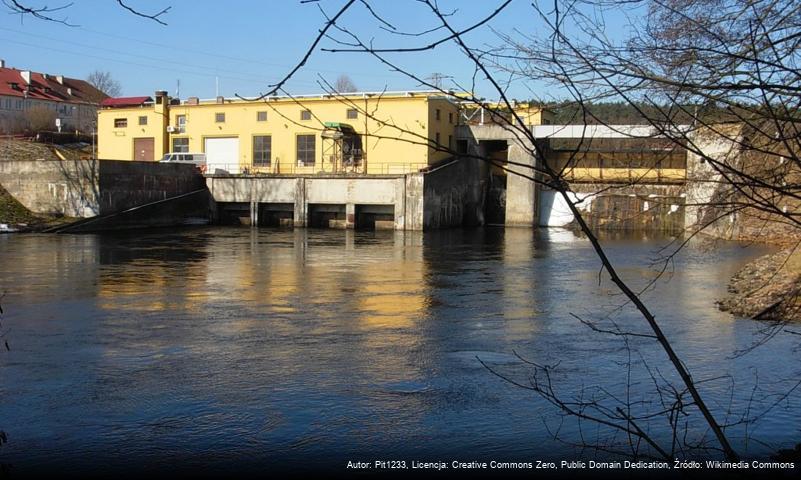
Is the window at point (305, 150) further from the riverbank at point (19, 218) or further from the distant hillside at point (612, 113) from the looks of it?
the distant hillside at point (612, 113)

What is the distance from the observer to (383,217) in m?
45.7

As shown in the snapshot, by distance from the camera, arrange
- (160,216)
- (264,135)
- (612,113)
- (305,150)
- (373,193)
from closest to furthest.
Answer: (612,113) < (160,216) < (373,193) < (305,150) < (264,135)

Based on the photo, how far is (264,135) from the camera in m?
51.6

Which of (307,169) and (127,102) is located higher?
(127,102)

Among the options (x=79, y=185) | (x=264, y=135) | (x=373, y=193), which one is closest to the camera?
(x=79, y=185)

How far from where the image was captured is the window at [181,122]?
178 feet

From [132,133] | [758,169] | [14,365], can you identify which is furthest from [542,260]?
[132,133]

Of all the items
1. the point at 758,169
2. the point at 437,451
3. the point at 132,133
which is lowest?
the point at 437,451

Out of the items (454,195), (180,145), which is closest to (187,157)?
(180,145)

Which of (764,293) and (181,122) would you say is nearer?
(764,293)

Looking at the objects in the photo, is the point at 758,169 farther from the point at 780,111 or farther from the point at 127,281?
the point at 127,281

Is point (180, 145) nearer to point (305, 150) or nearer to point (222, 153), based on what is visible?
point (222, 153)

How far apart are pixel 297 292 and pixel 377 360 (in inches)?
286

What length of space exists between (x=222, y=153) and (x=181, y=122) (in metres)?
4.13
